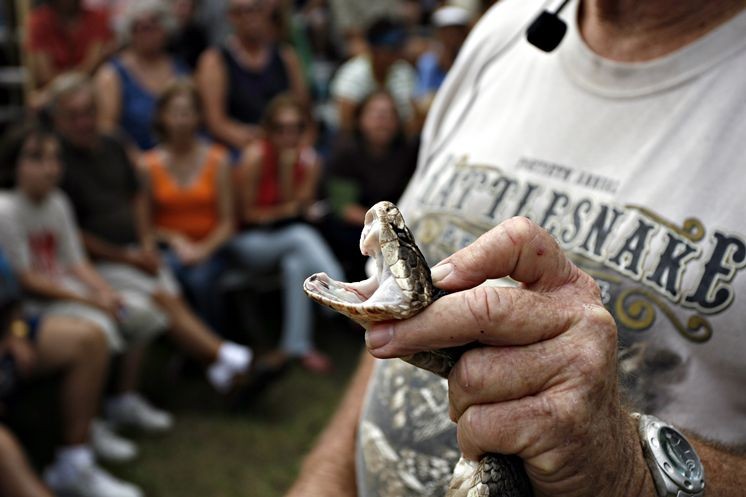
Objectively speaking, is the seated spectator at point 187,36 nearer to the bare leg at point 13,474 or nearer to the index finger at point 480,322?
the bare leg at point 13,474

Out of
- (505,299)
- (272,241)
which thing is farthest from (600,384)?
(272,241)

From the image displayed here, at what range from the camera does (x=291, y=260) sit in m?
6.52

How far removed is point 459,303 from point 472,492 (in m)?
0.29

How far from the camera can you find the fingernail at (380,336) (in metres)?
1.16

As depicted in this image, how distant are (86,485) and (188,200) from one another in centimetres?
233

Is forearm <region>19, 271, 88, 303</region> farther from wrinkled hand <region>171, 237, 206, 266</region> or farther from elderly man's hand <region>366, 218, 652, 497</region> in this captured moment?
elderly man's hand <region>366, 218, 652, 497</region>

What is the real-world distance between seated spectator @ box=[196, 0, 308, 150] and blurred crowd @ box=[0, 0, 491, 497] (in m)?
0.02

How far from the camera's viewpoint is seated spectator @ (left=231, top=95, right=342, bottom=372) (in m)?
6.41

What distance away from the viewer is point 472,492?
121 cm

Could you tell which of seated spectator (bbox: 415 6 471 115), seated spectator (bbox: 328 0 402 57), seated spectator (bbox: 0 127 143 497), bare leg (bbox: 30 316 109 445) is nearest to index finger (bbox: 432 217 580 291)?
seated spectator (bbox: 0 127 143 497)

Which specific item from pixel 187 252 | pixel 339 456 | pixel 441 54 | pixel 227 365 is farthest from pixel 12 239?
pixel 441 54

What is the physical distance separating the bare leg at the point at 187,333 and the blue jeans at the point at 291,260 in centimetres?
70

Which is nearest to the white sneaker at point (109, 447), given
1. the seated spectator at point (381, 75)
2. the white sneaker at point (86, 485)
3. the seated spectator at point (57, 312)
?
the seated spectator at point (57, 312)

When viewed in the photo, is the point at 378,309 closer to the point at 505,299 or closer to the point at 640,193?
the point at 505,299
